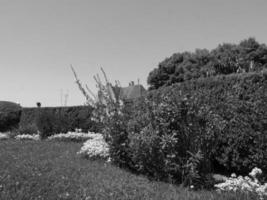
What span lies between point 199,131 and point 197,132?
0.04 meters

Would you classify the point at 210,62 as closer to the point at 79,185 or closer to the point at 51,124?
the point at 51,124

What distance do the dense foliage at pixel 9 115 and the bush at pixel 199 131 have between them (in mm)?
13415

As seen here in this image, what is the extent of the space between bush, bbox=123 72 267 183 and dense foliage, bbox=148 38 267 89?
14.4 metres

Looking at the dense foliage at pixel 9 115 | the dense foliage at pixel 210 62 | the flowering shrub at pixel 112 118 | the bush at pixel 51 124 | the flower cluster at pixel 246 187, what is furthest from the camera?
the dense foliage at pixel 210 62

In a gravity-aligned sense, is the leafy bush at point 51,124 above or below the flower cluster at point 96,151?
above

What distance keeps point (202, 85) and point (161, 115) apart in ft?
7.43

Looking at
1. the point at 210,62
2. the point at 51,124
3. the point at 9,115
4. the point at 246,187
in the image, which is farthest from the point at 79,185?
the point at 210,62

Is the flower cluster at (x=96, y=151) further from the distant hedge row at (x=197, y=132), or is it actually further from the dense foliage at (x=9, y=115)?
the dense foliage at (x=9, y=115)

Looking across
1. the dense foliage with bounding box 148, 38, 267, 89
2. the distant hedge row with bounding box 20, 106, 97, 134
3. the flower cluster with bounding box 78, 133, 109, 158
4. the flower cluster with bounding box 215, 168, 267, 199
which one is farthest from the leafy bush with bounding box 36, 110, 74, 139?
the dense foliage with bounding box 148, 38, 267, 89

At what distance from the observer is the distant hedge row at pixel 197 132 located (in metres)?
4.41

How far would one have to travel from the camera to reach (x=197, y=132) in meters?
4.46

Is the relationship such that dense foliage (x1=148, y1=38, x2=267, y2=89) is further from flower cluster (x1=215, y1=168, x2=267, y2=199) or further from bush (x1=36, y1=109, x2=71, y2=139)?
flower cluster (x1=215, y1=168, x2=267, y2=199)

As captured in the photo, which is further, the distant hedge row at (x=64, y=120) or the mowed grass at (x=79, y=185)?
the distant hedge row at (x=64, y=120)

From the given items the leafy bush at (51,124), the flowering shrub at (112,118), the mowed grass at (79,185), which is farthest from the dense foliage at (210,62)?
the mowed grass at (79,185)
